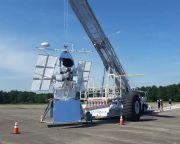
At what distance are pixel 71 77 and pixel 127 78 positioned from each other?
5185 mm

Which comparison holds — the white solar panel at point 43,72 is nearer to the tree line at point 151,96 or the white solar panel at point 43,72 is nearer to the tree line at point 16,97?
the tree line at point 151,96

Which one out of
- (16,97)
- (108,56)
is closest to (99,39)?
(108,56)

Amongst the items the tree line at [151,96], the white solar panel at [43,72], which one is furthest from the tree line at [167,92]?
the white solar panel at [43,72]

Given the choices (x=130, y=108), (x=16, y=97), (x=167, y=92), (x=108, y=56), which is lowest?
(x=130, y=108)

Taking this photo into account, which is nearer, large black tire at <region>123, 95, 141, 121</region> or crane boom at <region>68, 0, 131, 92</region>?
crane boom at <region>68, 0, 131, 92</region>

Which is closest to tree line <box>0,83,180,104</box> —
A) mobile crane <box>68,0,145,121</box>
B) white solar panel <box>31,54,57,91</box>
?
mobile crane <box>68,0,145,121</box>

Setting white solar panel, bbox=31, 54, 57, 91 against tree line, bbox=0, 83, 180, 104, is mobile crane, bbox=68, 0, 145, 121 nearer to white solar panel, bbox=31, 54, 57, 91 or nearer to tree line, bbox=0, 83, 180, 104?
white solar panel, bbox=31, 54, 57, 91

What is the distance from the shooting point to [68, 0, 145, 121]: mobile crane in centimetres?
2159

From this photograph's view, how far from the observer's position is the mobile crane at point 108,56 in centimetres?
2159

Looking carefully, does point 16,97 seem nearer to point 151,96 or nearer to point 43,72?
point 151,96

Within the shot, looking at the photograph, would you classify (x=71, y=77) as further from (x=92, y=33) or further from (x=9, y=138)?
(x=9, y=138)

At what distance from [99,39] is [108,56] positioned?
136 centimetres

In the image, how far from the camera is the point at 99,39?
2331 cm

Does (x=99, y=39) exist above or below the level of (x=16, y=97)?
below
